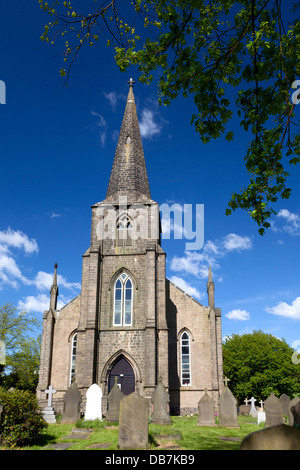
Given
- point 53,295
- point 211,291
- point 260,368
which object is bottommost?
point 260,368

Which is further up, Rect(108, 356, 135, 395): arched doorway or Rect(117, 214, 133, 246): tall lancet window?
Rect(117, 214, 133, 246): tall lancet window

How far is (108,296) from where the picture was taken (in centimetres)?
2352

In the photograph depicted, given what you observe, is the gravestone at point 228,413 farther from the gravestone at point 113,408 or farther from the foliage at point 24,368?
the foliage at point 24,368

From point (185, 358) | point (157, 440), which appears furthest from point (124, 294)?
point (157, 440)

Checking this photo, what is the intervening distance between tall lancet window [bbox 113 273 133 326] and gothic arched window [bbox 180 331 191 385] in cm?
431

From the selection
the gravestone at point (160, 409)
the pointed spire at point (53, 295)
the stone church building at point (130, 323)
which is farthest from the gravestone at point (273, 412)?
the pointed spire at point (53, 295)

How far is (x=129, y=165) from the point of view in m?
27.8

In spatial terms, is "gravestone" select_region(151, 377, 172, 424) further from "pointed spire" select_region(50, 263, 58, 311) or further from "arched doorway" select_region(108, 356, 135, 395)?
"pointed spire" select_region(50, 263, 58, 311)

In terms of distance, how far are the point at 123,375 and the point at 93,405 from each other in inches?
256

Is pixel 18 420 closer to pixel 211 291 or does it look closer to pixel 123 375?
pixel 123 375

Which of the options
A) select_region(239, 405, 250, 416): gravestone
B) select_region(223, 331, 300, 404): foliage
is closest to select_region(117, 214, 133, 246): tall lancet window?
select_region(239, 405, 250, 416): gravestone

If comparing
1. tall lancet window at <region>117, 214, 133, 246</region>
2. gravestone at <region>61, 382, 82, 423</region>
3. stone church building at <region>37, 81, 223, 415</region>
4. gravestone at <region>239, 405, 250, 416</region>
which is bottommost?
gravestone at <region>239, 405, 250, 416</region>

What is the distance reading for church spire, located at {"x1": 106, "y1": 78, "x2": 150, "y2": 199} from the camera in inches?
1062

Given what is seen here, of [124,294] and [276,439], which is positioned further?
[124,294]
